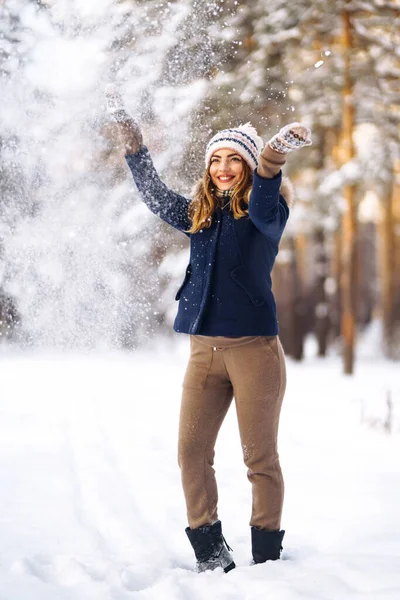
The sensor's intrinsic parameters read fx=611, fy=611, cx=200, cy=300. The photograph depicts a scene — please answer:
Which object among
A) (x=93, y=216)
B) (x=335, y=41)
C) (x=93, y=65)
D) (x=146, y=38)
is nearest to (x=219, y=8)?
(x=146, y=38)

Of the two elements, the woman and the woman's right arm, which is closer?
the woman

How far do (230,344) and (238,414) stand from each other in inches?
12.7

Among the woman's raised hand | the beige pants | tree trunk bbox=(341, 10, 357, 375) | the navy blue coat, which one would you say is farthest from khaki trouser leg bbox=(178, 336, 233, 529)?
tree trunk bbox=(341, 10, 357, 375)

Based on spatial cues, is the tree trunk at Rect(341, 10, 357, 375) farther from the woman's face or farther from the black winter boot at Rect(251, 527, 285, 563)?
the black winter boot at Rect(251, 527, 285, 563)

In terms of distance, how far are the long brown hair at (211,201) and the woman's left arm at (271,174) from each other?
0.21 metres

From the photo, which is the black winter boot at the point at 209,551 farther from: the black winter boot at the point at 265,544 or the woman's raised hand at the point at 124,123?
the woman's raised hand at the point at 124,123

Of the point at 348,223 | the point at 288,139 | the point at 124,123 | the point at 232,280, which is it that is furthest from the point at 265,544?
the point at 348,223

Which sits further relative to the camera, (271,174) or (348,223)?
(348,223)

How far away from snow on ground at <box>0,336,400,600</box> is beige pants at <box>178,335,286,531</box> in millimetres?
300

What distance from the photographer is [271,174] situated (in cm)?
243

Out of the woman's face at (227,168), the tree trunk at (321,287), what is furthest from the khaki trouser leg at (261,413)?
the tree trunk at (321,287)

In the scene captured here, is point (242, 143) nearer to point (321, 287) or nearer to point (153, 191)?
point (153, 191)

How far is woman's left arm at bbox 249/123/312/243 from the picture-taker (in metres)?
Answer: 2.39

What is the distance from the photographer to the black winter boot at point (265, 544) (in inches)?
110
